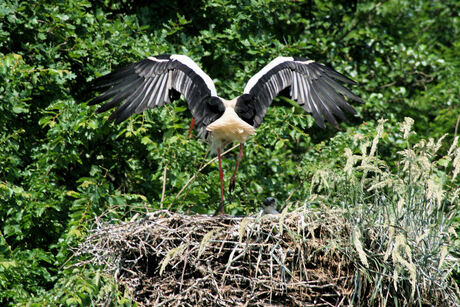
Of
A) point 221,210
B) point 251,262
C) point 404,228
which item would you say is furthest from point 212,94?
point 404,228

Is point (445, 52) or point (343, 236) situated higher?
point (445, 52)

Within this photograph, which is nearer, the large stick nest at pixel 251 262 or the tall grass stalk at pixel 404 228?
the tall grass stalk at pixel 404 228

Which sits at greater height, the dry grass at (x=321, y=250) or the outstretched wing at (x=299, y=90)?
the outstretched wing at (x=299, y=90)

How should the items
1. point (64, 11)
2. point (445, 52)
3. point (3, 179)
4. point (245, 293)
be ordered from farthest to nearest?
point (445, 52) → point (64, 11) → point (3, 179) → point (245, 293)

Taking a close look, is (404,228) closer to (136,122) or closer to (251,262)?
(251,262)

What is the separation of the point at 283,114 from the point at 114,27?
2009 mm

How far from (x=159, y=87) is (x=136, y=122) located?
482mm

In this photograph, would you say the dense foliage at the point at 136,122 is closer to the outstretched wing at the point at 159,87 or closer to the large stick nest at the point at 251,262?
the outstretched wing at the point at 159,87

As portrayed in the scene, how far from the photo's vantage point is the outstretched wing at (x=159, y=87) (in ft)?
19.9

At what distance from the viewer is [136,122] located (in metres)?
6.42

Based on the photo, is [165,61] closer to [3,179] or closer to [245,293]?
[3,179]

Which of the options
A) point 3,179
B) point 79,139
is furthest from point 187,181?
point 3,179

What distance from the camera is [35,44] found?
266 inches

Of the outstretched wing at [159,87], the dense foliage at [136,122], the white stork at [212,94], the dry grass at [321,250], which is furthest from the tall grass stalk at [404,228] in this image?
the outstretched wing at [159,87]
